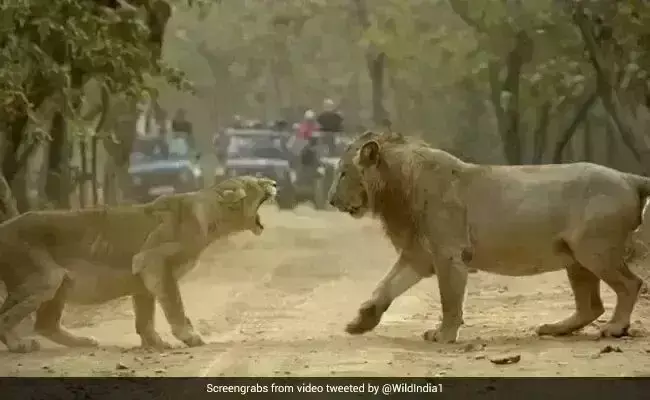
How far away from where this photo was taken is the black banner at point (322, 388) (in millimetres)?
1893

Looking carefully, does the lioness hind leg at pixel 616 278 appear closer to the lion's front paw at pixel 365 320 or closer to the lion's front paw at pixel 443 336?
the lion's front paw at pixel 443 336

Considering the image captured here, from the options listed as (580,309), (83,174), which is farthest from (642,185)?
(83,174)

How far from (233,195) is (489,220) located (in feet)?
1.88

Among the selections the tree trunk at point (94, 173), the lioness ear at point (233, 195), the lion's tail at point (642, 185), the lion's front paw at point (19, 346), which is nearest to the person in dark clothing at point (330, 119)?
the lioness ear at point (233, 195)

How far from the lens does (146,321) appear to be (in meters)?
1.99

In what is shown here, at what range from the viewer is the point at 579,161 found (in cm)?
198

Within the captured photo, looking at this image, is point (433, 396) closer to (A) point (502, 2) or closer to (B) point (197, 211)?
(B) point (197, 211)

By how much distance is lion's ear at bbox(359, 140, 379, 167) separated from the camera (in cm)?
200

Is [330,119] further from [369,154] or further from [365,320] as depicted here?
[365,320]

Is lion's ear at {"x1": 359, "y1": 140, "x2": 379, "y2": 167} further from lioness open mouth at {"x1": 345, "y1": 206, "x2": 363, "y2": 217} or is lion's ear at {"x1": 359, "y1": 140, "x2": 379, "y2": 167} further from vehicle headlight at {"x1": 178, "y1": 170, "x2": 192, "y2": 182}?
vehicle headlight at {"x1": 178, "y1": 170, "x2": 192, "y2": 182}

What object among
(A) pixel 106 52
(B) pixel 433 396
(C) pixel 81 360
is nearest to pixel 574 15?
(B) pixel 433 396

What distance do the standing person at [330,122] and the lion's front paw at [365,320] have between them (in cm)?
37

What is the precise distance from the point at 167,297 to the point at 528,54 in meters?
0.98

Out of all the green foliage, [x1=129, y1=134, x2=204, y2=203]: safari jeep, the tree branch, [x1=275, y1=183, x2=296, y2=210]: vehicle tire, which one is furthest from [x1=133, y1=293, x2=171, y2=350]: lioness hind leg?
the tree branch
